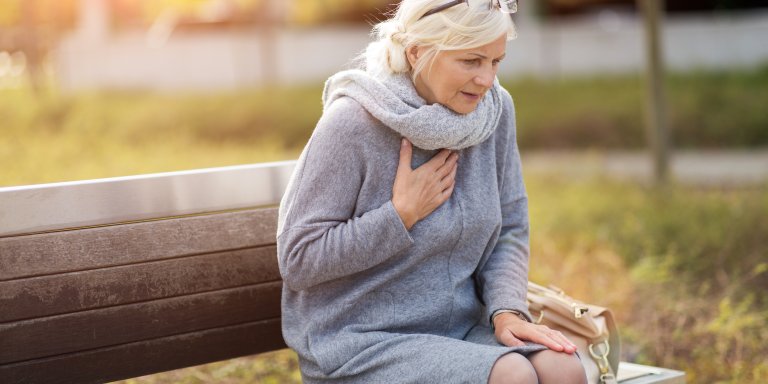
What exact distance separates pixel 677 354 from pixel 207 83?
17021 mm

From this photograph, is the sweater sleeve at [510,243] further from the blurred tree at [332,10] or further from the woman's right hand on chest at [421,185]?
the blurred tree at [332,10]

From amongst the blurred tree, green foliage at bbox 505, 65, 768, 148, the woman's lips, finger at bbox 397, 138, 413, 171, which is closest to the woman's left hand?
finger at bbox 397, 138, 413, 171

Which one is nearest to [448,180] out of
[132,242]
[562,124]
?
[132,242]

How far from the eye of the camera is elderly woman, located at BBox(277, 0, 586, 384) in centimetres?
275

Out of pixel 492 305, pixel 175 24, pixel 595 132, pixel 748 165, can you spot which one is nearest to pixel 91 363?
pixel 492 305

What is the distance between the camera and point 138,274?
3.01 meters

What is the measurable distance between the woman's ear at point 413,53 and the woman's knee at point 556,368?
809 millimetres

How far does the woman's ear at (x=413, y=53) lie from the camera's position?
9.48ft

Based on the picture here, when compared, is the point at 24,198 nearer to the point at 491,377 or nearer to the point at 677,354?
the point at 491,377

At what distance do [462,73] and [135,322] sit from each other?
110 centimetres

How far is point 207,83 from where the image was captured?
68.7ft

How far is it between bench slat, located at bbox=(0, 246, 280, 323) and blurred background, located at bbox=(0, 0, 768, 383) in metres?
0.87

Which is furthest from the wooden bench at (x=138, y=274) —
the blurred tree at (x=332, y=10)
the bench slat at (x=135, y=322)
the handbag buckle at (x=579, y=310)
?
the blurred tree at (x=332, y=10)

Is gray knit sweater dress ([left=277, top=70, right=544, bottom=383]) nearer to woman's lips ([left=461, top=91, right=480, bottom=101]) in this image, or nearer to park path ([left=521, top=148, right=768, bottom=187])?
woman's lips ([left=461, top=91, right=480, bottom=101])
